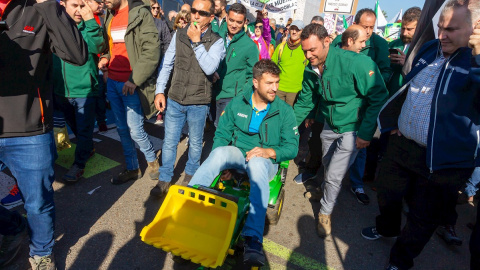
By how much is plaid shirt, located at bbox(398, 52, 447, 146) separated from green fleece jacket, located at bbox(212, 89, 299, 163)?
104 cm

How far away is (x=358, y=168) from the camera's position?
13.0ft

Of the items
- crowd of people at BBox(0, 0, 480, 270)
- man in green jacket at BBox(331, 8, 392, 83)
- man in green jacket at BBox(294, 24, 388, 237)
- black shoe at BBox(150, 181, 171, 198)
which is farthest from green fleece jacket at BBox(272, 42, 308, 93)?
black shoe at BBox(150, 181, 171, 198)

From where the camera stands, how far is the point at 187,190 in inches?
89.4

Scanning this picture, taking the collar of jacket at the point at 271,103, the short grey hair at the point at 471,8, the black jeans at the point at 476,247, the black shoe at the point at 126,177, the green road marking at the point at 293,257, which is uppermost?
the short grey hair at the point at 471,8

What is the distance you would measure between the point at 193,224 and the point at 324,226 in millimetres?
1657

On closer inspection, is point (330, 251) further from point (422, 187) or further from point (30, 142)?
point (30, 142)

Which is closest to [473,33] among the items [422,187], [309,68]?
[422,187]

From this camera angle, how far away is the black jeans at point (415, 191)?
2.23 metres

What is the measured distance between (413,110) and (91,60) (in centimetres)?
366

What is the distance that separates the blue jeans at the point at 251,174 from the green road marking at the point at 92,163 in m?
2.08

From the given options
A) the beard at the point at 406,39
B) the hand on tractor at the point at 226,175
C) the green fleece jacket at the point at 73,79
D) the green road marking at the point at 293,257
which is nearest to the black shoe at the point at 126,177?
the green fleece jacket at the point at 73,79

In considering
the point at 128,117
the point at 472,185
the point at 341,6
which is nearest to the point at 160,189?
the point at 128,117

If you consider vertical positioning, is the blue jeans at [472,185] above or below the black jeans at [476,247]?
below

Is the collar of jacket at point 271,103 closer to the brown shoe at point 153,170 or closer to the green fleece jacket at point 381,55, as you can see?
the brown shoe at point 153,170
